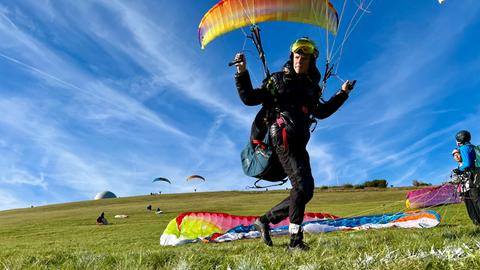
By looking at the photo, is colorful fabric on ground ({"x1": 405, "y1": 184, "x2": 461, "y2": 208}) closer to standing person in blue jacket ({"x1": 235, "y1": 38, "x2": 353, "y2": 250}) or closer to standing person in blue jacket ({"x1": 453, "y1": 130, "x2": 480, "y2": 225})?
standing person in blue jacket ({"x1": 453, "y1": 130, "x2": 480, "y2": 225})

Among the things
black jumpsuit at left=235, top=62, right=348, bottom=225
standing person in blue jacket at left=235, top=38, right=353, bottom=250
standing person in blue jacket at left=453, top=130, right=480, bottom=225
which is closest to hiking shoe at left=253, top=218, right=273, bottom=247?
standing person in blue jacket at left=235, top=38, right=353, bottom=250

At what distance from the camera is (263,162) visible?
5.82 metres

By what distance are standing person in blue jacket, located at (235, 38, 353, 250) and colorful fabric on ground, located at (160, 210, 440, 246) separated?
5.95 metres

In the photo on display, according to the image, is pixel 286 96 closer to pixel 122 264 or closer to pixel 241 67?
pixel 241 67

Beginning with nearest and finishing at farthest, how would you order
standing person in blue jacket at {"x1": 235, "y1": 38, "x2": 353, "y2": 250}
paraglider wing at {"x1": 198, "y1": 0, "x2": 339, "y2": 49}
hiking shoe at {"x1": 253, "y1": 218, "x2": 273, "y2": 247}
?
standing person in blue jacket at {"x1": 235, "y1": 38, "x2": 353, "y2": 250}
hiking shoe at {"x1": 253, "y1": 218, "x2": 273, "y2": 247}
paraglider wing at {"x1": 198, "y1": 0, "x2": 339, "y2": 49}

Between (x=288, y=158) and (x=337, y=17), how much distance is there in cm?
565

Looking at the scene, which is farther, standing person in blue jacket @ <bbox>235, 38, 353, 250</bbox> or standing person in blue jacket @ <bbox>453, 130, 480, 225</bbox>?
standing person in blue jacket @ <bbox>453, 130, 480, 225</bbox>

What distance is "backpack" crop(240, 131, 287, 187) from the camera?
575 cm

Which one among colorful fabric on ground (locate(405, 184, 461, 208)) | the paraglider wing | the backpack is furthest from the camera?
colorful fabric on ground (locate(405, 184, 461, 208))

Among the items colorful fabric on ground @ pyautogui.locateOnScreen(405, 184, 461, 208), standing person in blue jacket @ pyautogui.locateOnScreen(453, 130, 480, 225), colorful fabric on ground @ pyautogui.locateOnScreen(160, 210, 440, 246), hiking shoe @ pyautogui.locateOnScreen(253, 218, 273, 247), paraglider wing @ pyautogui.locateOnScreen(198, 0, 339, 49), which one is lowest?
hiking shoe @ pyautogui.locateOnScreen(253, 218, 273, 247)

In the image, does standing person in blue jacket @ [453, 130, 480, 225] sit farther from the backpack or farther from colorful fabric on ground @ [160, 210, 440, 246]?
the backpack

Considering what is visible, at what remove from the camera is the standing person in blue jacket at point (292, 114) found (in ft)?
16.9

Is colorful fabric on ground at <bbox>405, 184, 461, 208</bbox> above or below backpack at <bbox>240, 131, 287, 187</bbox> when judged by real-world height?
above

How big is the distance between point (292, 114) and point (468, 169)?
6.23 m
